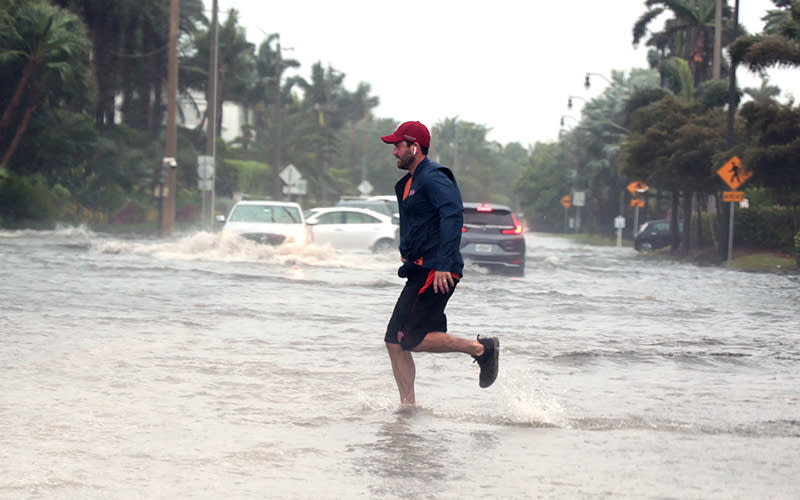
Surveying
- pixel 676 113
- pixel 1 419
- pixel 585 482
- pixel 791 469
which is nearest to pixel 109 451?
pixel 1 419

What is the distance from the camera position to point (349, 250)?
29.3 meters

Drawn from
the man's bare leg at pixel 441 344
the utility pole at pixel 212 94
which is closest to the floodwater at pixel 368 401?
the man's bare leg at pixel 441 344

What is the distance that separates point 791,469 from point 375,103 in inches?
4516

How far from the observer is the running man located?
23.4ft

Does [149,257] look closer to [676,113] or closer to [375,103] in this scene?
[676,113]

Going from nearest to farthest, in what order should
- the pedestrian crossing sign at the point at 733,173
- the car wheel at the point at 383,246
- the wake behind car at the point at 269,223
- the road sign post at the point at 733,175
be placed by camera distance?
the wake behind car at the point at 269,223 < the car wheel at the point at 383,246 < the road sign post at the point at 733,175 < the pedestrian crossing sign at the point at 733,173

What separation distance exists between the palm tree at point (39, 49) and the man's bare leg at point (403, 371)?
36119 millimetres

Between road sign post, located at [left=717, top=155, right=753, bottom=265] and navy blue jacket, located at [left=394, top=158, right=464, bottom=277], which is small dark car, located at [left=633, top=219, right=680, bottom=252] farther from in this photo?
navy blue jacket, located at [left=394, top=158, right=464, bottom=277]

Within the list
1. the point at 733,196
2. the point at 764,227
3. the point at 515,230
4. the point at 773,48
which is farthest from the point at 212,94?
the point at 515,230

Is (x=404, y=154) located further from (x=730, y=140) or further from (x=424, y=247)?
(x=730, y=140)

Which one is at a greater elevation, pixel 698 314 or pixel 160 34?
pixel 160 34

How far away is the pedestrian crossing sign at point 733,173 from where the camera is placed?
32.7 m

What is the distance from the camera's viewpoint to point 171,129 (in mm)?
42219

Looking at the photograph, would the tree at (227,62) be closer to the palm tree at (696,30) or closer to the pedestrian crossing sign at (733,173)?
the palm tree at (696,30)
